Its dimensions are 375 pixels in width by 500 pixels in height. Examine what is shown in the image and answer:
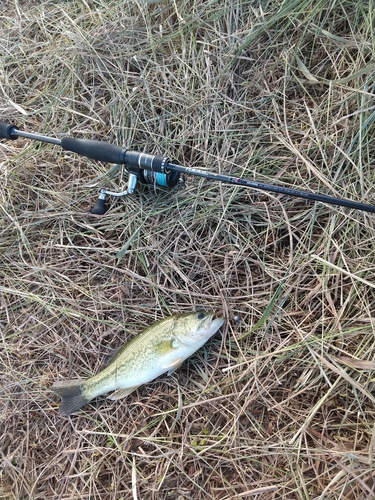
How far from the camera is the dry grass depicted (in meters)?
2.38

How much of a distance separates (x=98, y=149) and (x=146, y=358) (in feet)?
4.57

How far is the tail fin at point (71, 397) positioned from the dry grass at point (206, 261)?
0.10 metres

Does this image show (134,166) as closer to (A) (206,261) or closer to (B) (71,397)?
(A) (206,261)

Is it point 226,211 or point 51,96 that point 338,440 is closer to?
point 226,211

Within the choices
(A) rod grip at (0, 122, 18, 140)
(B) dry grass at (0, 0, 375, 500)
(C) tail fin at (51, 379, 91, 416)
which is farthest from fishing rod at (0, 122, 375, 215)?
(C) tail fin at (51, 379, 91, 416)

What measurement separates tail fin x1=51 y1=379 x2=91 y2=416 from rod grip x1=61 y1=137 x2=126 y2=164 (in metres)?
1.48

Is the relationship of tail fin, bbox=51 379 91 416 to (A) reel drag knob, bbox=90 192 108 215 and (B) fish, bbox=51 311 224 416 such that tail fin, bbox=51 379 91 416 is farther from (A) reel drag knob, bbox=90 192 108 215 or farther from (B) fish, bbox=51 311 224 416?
(A) reel drag knob, bbox=90 192 108 215

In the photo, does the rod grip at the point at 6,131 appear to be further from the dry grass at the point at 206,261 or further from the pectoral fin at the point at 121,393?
the pectoral fin at the point at 121,393

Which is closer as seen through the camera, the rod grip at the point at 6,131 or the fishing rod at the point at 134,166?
the fishing rod at the point at 134,166

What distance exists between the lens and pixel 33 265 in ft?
9.94

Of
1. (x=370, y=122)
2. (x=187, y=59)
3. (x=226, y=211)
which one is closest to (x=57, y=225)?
(x=226, y=211)

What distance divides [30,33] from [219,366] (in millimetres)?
3211

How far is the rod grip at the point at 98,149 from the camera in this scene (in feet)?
8.64

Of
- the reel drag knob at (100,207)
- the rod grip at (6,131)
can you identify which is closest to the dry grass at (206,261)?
the reel drag knob at (100,207)
